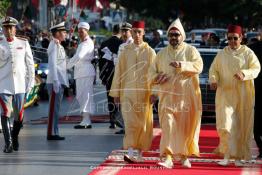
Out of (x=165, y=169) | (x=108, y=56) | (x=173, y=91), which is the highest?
(x=108, y=56)

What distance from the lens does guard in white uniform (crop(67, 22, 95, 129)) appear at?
57.1 ft

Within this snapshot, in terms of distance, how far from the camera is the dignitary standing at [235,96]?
498 inches

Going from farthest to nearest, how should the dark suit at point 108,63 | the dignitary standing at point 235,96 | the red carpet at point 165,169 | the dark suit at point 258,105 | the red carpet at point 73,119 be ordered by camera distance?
A: the red carpet at point 73,119
the dark suit at point 108,63
the dark suit at point 258,105
the dignitary standing at point 235,96
the red carpet at point 165,169

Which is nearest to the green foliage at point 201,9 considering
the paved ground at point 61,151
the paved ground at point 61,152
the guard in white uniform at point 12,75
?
the paved ground at point 61,151

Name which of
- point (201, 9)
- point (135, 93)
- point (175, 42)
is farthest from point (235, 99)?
point (201, 9)

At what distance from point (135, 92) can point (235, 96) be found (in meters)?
1.42

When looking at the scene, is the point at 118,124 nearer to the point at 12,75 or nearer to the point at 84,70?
the point at 84,70

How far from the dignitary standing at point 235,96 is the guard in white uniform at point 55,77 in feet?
13.0

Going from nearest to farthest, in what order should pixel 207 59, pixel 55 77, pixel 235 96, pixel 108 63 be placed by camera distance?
pixel 235 96 → pixel 55 77 → pixel 108 63 → pixel 207 59

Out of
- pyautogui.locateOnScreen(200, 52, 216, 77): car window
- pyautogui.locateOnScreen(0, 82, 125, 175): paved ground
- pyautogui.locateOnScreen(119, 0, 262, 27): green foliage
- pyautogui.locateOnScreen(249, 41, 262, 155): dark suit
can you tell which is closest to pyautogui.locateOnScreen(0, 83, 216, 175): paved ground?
pyautogui.locateOnScreen(0, 82, 125, 175): paved ground

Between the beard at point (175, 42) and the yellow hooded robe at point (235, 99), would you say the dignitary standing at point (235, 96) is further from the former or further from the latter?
the beard at point (175, 42)

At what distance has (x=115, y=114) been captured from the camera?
17.9 metres

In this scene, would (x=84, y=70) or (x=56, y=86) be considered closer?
(x=56, y=86)

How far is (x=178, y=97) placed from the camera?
1247cm
